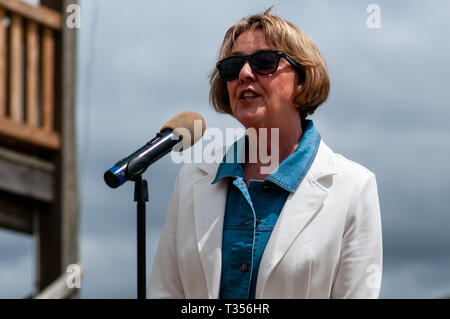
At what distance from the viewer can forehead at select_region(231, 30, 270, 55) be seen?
3664mm

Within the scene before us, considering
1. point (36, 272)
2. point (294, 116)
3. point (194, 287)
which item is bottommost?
point (36, 272)

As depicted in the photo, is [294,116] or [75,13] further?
[75,13]

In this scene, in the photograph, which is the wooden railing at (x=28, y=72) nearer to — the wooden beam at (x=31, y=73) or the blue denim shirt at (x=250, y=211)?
the wooden beam at (x=31, y=73)

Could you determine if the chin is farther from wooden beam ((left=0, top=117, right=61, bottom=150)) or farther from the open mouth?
wooden beam ((left=0, top=117, right=61, bottom=150))

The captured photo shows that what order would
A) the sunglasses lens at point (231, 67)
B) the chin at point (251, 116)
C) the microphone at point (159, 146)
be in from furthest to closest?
the sunglasses lens at point (231, 67), the chin at point (251, 116), the microphone at point (159, 146)

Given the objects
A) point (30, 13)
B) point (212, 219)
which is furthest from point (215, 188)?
point (30, 13)

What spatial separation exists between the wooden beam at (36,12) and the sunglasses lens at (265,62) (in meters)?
4.08

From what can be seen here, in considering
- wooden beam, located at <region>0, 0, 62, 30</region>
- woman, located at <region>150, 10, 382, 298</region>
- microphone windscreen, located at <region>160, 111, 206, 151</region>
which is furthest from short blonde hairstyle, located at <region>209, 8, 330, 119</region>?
wooden beam, located at <region>0, 0, 62, 30</region>

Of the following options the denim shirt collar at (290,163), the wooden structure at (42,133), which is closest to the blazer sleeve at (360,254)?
the denim shirt collar at (290,163)

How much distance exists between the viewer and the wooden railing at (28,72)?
288 inches

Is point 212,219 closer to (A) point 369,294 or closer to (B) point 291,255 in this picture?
(B) point 291,255

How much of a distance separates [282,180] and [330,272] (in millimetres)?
396

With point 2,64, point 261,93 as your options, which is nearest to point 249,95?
point 261,93
